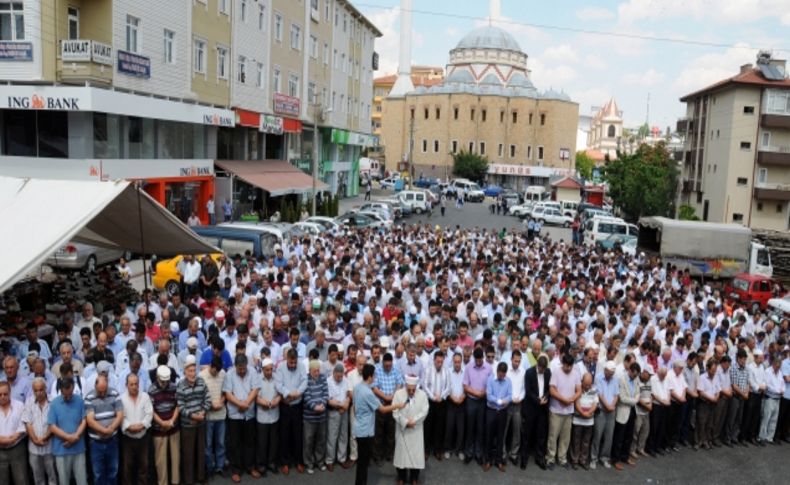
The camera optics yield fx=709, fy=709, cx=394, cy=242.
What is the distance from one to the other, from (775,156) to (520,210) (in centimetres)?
1640

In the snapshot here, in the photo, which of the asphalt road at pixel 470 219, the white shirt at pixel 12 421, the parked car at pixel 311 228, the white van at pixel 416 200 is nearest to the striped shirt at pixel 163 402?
the white shirt at pixel 12 421

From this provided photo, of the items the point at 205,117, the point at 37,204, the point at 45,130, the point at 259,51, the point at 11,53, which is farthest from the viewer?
the point at 259,51

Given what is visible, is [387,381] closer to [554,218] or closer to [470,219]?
[554,218]

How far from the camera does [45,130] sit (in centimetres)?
2225

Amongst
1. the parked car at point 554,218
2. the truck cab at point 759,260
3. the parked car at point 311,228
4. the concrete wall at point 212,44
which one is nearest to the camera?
the parked car at point 311,228

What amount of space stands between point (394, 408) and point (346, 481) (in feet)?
3.62

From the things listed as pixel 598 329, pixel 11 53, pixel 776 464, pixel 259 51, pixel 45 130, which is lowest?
pixel 776 464

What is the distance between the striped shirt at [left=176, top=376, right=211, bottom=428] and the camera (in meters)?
8.02

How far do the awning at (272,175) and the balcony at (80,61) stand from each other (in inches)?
426

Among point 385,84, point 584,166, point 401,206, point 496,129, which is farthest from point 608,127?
point 401,206

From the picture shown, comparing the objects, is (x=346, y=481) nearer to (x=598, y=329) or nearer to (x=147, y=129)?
(x=598, y=329)

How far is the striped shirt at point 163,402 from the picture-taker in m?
7.90

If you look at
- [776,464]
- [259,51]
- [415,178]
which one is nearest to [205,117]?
[259,51]

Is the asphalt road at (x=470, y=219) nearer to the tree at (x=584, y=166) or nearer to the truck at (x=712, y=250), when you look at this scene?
the truck at (x=712, y=250)
